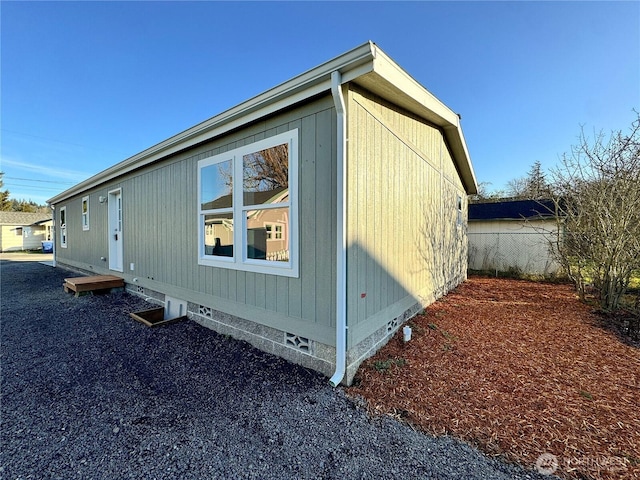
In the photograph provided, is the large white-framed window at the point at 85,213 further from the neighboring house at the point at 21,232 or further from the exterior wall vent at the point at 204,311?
the neighboring house at the point at 21,232

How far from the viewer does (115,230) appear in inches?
281

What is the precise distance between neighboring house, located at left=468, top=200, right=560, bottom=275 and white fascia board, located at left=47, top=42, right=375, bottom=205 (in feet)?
28.5

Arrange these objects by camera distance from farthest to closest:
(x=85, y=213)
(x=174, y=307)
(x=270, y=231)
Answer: (x=85, y=213), (x=174, y=307), (x=270, y=231)

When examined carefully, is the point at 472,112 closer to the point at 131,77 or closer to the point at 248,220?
the point at 248,220

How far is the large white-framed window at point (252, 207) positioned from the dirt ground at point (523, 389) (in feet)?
5.44

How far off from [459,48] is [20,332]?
9.78 m

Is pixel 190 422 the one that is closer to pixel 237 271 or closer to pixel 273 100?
pixel 237 271

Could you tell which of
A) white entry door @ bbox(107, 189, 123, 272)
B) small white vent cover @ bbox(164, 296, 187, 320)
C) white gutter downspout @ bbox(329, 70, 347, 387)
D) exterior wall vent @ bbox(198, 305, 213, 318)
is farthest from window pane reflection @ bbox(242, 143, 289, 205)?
white entry door @ bbox(107, 189, 123, 272)

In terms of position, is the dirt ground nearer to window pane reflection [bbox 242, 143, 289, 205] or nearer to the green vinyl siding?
the green vinyl siding

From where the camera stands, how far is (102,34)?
7762 millimetres

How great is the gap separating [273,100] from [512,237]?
387 inches

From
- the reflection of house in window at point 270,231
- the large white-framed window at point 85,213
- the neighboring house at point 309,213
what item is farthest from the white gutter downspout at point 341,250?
the large white-framed window at point 85,213

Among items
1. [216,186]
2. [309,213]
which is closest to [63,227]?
[216,186]

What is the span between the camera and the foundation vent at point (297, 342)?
9.92 ft
